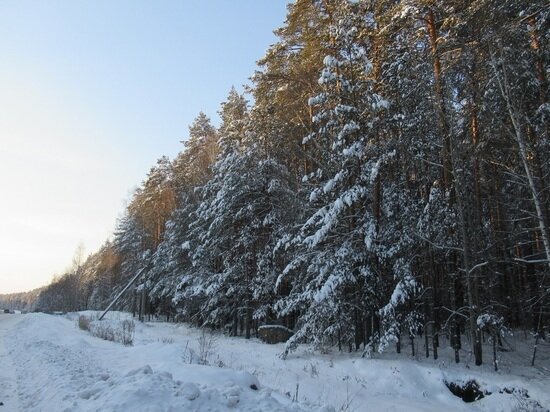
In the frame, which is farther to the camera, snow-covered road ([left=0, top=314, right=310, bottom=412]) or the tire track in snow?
the tire track in snow

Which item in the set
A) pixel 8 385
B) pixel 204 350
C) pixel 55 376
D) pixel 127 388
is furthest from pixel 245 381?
pixel 204 350

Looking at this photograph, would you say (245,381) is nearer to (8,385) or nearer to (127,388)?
(127,388)

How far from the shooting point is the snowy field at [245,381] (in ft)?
21.2

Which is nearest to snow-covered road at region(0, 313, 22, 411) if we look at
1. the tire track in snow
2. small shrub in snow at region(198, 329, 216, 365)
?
the tire track in snow

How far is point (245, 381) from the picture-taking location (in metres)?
7.75

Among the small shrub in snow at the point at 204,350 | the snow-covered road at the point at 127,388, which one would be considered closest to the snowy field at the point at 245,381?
the snow-covered road at the point at 127,388

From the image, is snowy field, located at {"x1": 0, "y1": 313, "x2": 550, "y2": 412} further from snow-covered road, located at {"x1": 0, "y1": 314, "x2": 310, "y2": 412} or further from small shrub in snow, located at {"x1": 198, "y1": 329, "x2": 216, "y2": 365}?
small shrub in snow, located at {"x1": 198, "y1": 329, "x2": 216, "y2": 365}

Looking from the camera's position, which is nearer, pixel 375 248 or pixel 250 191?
pixel 375 248

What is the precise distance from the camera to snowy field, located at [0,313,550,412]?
648 cm

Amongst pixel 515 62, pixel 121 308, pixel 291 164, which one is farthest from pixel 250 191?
pixel 121 308

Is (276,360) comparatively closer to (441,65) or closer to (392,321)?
(392,321)

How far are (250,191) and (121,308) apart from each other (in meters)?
41.2

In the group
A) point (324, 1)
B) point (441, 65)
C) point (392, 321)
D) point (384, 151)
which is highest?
point (324, 1)

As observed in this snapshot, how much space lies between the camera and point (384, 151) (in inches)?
642
